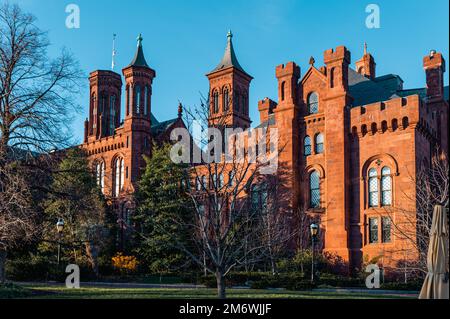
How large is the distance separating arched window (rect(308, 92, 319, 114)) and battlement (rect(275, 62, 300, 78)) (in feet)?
6.63

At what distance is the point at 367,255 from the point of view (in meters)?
36.3

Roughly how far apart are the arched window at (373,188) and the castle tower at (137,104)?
2426 centimetres

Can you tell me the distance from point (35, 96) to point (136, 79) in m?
31.3

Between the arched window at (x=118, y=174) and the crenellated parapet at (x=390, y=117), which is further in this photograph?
the arched window at (x=118, y=174)

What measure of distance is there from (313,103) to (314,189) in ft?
20.5

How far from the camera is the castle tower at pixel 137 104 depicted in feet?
179

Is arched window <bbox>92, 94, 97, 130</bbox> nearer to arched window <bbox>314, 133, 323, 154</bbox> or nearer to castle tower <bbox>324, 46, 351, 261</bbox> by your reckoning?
arched window <bbox>314, 133, 323, 154</bbox>

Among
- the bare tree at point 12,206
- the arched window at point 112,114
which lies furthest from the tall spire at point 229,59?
the bare tree at point 12,206

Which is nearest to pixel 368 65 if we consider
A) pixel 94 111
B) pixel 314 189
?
pixel 314 189

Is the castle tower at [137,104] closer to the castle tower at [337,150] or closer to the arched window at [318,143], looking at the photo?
the arched window at [318,143]

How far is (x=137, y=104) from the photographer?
55.1 metres
